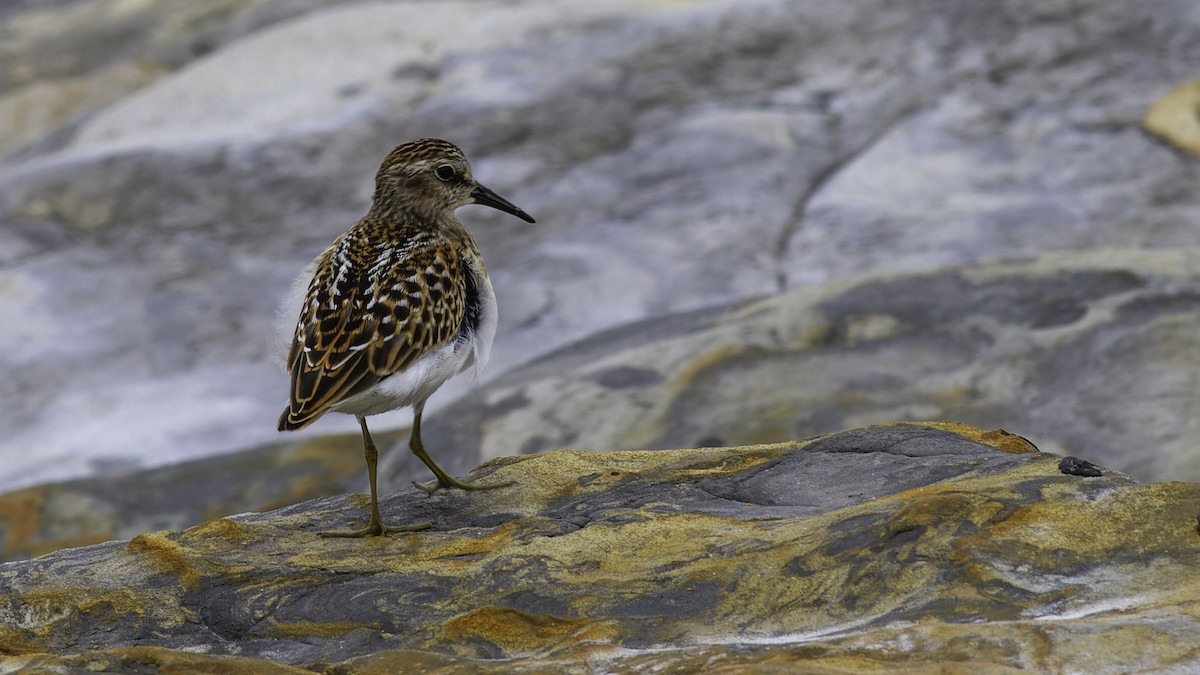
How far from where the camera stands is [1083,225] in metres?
11.1

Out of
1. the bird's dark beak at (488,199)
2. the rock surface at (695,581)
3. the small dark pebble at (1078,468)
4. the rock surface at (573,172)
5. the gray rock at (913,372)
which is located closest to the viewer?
the rock surface at (695,581)

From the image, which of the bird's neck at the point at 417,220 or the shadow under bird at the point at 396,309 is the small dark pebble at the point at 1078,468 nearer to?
the shadow under bird at the point at 396,309

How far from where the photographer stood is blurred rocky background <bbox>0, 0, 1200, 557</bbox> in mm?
8242

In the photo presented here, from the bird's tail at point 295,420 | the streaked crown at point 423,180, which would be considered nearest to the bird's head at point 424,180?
the streaked crown at point 423,180

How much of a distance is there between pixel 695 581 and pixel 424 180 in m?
2.66

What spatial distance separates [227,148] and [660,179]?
13.5 ft

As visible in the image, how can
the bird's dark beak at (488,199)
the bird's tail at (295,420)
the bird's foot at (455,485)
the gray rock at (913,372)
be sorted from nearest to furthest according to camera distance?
the bird's tail at (295,420) < the bird's foot at (455,485) < the bird's dark beak at (488,199) < the gray rock at (913,372)

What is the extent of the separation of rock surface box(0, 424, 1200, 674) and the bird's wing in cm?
56

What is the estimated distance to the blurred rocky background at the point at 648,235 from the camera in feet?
27.0

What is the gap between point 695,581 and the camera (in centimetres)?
441

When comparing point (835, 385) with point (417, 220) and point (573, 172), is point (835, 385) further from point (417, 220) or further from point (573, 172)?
point (573, 172)

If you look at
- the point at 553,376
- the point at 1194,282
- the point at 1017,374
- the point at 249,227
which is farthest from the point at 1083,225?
the point at 249,227

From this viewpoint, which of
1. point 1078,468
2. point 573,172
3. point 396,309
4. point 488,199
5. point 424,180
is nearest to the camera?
point 1078,468

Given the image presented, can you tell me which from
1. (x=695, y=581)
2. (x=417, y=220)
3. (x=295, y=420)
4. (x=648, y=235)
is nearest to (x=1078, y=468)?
(x=695, y=581)
